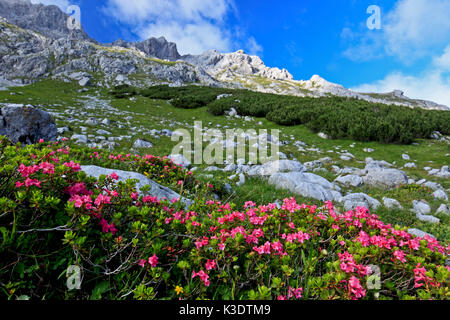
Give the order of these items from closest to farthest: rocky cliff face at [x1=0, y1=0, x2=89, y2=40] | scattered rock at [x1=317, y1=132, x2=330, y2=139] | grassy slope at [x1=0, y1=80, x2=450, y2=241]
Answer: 1. grassy slope at [x1=0, y1=80, x2=450, y2=241]
2. scattered rock at [x1=317, y1=132, x2=330, y2=139]
3. rocky cliff face at [x1=0, y1=0, x2=89, y2=40]

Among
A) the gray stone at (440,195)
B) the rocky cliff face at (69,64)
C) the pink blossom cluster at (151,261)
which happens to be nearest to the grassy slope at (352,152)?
the gray stone at (440,195)

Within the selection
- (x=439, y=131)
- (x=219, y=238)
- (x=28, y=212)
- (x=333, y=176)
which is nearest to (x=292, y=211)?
(x=219, y=238)

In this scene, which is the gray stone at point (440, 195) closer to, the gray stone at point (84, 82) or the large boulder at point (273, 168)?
the large boulder at point (273, 168)

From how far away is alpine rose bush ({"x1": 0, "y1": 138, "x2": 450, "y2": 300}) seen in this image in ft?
5.23

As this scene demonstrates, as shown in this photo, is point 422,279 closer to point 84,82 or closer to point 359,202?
point 359,202

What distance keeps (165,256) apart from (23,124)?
10122 millimetres

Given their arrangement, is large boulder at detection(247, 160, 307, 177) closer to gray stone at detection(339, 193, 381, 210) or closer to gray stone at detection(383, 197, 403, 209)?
gray stone at detection(339, 193, 381, 210)

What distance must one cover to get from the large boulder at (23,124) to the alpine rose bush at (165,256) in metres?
7.76

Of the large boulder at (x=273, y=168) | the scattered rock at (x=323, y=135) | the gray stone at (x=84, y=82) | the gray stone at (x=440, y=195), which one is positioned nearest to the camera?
the gray stone at (x=440, y=195)

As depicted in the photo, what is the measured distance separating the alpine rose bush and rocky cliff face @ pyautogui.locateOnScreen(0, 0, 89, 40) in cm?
20597

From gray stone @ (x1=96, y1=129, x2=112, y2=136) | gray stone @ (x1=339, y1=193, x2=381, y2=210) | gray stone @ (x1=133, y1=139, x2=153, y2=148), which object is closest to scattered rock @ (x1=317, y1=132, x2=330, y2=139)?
gray stone @ (x1=339, y1=193, x2=381, y2=210)

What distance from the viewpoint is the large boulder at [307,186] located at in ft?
21.6

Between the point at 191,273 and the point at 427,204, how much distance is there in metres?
8.06
